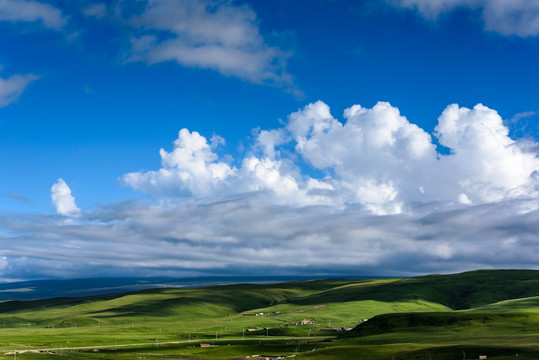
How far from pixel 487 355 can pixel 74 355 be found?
11917 cm

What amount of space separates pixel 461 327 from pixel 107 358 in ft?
426

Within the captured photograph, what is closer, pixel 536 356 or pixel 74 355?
pixel 536 356

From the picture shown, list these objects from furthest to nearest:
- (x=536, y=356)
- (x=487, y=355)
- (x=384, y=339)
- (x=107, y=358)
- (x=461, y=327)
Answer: (x=461, y=327) → (x=384, y=339) → (x=107, y=358) → (x=487, y=355) → (x=536, y=356)

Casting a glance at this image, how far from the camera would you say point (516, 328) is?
615 feet

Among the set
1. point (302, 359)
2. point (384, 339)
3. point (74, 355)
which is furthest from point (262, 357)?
point (74, 355)

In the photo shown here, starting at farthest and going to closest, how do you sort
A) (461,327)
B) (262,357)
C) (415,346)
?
(461,327) → (262,357) → (415,346)

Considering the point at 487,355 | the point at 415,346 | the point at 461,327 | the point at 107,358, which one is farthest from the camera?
the point at 461,327

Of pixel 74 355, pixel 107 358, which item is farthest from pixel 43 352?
pixel 107 358

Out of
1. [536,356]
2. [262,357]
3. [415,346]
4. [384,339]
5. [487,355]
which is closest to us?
[536,356]

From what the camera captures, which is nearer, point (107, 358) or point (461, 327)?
point (107, 358)

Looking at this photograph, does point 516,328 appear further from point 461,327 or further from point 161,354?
point 161,354

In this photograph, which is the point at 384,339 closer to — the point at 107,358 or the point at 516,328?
the point at 516,328

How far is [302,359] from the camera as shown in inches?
5374

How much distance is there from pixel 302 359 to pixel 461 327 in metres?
90.6
